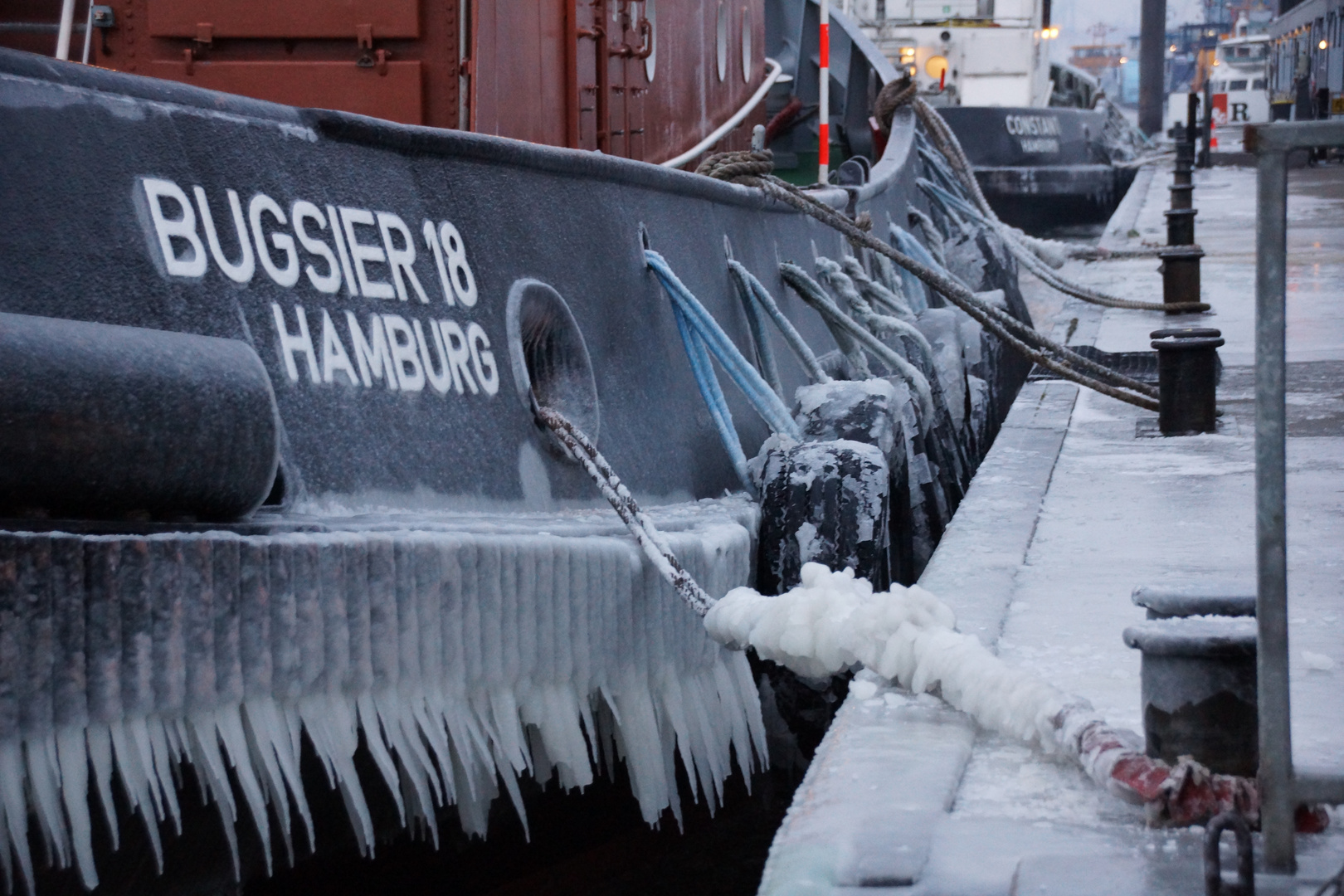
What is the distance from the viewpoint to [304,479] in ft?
9.27

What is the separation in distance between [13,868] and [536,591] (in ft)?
3.39

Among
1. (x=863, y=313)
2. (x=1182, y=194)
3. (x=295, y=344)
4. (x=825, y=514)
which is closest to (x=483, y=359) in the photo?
(x=295, y=344)

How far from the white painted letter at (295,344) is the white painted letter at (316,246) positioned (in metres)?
0.08

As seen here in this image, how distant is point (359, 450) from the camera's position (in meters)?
2.97

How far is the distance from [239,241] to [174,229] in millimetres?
148

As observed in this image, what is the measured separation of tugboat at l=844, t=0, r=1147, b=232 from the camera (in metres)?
20.4

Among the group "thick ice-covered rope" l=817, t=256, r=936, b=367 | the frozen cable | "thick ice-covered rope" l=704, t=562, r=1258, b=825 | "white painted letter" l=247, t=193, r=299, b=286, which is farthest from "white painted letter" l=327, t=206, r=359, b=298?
"thick ice-covered rope" l=817, t=256, r=936, b=367

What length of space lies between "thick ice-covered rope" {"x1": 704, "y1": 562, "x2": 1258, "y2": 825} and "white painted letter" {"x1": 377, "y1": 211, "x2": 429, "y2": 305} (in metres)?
0.90

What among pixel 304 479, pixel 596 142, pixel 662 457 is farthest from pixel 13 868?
pixel 596 142

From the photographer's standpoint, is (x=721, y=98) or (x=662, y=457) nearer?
(x=662, y=457)

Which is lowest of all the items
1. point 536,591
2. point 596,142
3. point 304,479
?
point 536,591

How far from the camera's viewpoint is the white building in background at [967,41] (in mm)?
21312

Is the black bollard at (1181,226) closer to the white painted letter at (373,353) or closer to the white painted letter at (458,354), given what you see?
the white painted letter at (458,354)

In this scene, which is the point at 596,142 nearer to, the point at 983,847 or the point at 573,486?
the point at 573,486
